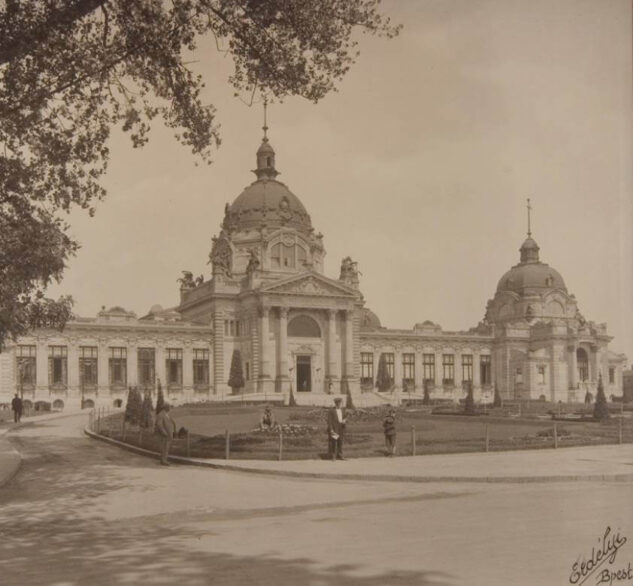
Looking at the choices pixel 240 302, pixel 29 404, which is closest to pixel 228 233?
pixel 240 302

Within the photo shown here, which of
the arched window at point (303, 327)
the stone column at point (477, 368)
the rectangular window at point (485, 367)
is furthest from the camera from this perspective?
the rectangular window at point (485, 367)

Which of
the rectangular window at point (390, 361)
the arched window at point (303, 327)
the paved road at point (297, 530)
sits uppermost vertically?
the arched window at point (303, 327)

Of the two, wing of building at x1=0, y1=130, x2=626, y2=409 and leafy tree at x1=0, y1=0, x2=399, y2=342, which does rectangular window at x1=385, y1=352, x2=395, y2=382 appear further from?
leafy tree at x1=0, y1=0, x2=399, y2=342

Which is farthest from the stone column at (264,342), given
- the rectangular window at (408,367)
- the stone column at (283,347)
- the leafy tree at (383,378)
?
the rectangular window at (408,367)

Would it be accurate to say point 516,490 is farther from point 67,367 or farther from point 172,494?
point 67,367

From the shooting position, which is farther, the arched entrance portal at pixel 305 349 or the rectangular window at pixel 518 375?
the rectangular window at pixel 518 375

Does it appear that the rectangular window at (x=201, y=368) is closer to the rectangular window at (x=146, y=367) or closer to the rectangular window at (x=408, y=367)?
the rectangular window at (x=146, y=367)
